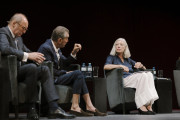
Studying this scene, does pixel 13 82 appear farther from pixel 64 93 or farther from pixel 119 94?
pixel 119 94

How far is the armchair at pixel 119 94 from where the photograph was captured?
4.09 meters

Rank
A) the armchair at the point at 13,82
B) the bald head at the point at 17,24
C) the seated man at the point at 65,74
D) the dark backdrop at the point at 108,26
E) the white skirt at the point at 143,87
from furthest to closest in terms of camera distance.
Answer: the dark backdrop at the point at 108,26 → the white skirt at the point at 143,87 → the seated man at the point at 65,74 → the bald head at the point at 17,24 → the armchair at the point at 13,82

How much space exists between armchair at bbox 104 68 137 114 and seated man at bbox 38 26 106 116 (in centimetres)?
64

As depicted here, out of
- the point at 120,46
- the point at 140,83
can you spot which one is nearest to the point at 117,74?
the point at 140,83

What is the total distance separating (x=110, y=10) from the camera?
5.58 meters

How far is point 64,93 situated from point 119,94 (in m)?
0.91

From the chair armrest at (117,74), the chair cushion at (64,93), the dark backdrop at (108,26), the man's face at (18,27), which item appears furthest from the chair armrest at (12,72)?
the dark backdrop at (108,26)

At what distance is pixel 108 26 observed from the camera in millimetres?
5539

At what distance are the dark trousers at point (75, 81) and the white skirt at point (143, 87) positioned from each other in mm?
837

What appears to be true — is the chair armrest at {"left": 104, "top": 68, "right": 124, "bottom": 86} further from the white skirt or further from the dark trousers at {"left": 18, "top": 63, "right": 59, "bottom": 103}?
the dark trousers at {"left": 18, "top": 63, "right": 59, "bottom": 103}

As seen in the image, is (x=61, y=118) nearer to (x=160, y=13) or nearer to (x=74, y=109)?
(x=74, y=109)

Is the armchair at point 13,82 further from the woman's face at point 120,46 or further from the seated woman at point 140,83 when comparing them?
the woman's face at point 120,46

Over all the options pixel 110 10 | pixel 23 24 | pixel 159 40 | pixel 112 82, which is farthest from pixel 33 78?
pixel 159 40

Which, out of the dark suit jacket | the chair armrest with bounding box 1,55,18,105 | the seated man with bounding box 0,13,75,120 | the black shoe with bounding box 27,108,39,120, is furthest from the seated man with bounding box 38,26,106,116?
the chair armrest with bounding box 1,55,18,105
